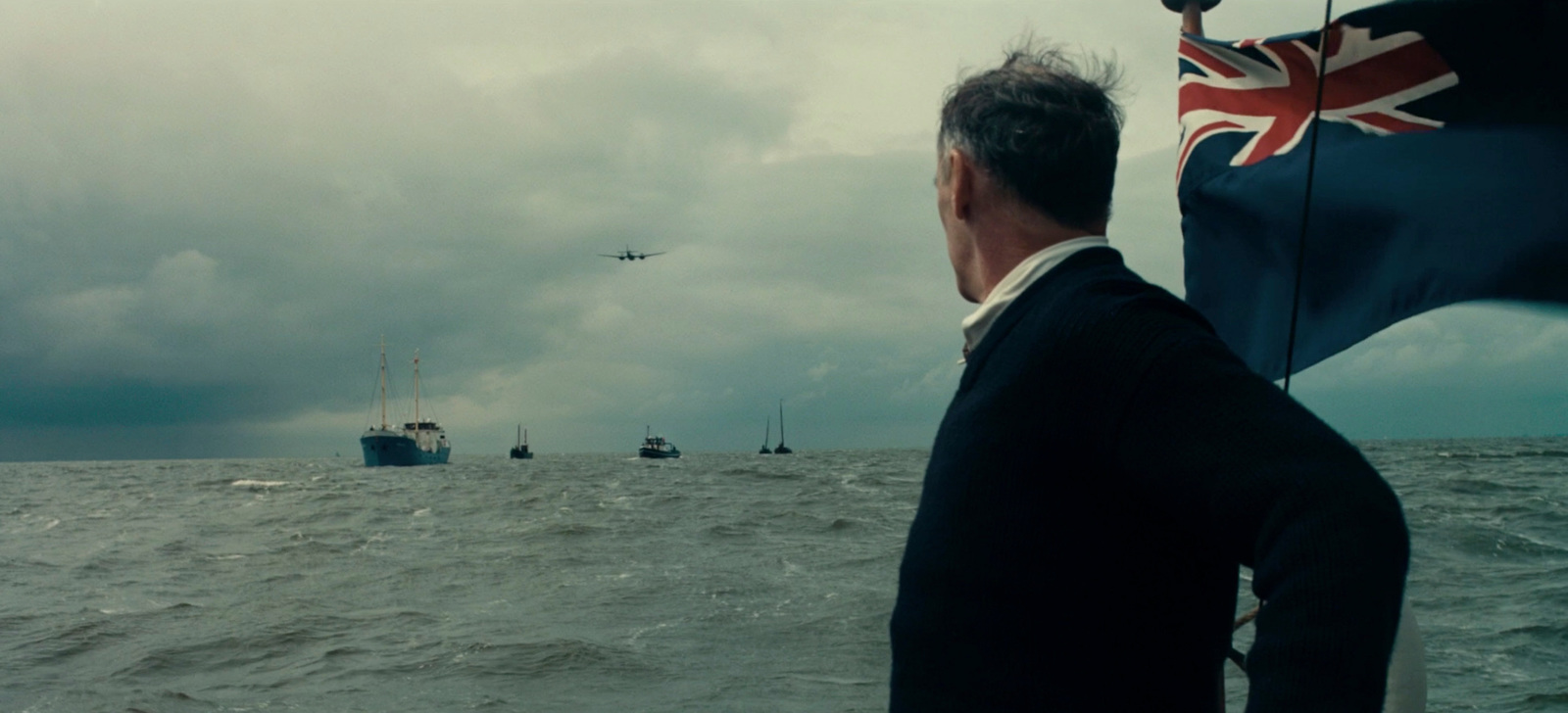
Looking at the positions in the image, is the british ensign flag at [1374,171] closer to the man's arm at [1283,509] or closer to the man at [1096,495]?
the man at [1096,495]

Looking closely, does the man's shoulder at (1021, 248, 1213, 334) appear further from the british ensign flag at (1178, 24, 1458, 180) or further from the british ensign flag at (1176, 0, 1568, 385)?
the british ensign flag at (1178, 24, 1458, 180)

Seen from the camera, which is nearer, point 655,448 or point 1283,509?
point 1283,509

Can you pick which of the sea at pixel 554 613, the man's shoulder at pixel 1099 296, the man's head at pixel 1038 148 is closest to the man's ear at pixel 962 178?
the man's head at pixel 1038 148

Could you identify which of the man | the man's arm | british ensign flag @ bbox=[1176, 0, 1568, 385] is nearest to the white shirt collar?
the man

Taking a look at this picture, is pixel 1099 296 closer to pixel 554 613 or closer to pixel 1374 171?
pixel 1374 171

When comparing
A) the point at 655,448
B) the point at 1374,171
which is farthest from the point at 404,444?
the point at 1374,171

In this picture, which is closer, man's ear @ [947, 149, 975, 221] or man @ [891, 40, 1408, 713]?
man @ [891, 40, 1408, 713]

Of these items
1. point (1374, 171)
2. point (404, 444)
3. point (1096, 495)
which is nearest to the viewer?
point (1096, 495)

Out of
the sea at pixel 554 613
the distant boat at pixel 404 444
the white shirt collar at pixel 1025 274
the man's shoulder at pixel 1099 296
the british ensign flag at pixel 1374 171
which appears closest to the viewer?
the man's shoulder at pixel 1099 296

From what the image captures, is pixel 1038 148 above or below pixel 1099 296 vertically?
above
